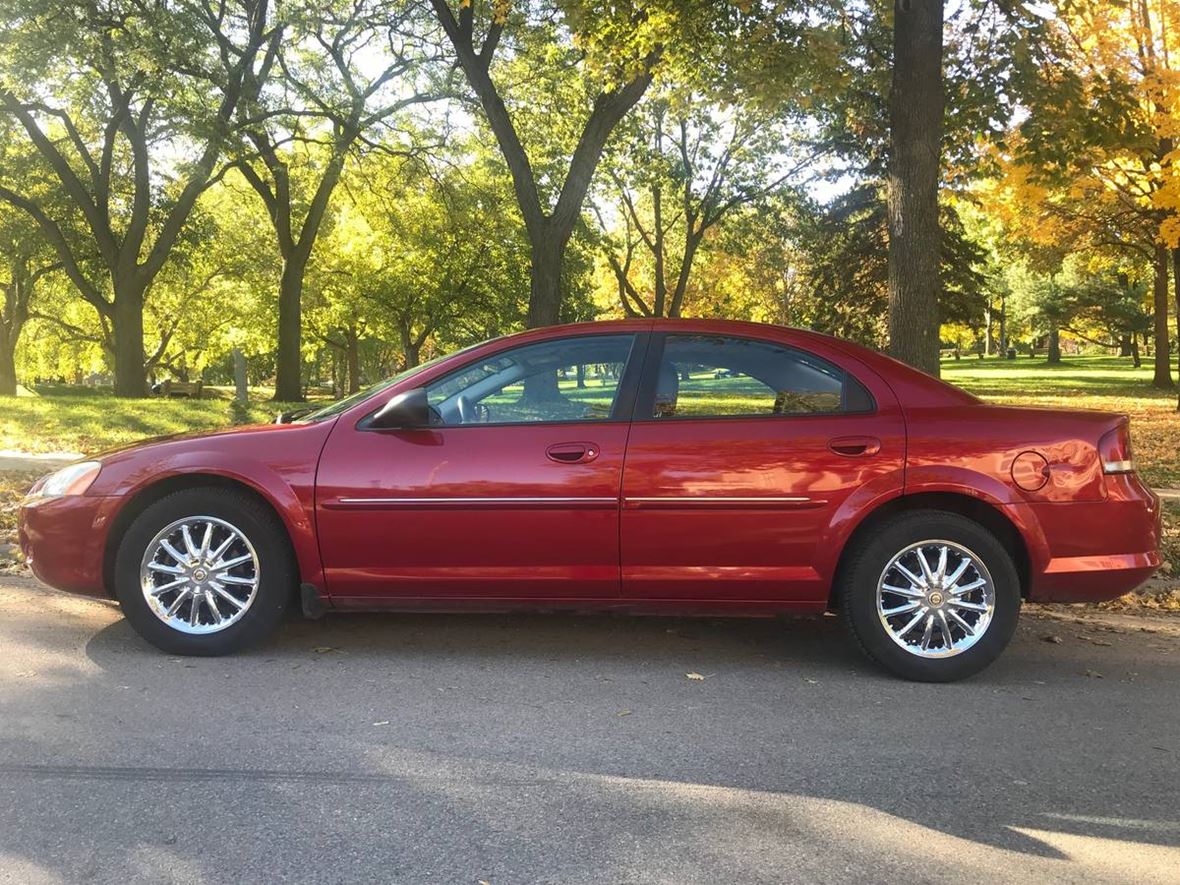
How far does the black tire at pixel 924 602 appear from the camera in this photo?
420 centimetres

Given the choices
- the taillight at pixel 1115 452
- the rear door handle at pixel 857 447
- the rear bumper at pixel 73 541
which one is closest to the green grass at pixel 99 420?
the rear bumper at pixel 73 541

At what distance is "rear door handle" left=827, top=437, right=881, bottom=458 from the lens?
13.9 feet

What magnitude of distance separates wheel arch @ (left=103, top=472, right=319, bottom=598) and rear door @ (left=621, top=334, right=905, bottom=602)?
63.2 inches

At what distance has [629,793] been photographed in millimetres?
3152

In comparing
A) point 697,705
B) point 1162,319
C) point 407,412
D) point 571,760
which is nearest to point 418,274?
point 1162,319

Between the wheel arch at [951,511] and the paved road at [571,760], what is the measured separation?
0.51 metres

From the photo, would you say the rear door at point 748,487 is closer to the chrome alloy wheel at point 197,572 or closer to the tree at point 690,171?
the chrome alloy wheel at point 197,572

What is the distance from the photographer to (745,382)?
4.46 metres

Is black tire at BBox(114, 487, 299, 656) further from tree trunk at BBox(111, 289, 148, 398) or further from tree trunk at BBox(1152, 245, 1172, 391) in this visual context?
A: tree trunk at BBox(1152, 245, 1172, 391)

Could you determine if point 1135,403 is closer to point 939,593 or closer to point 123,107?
point 939,593

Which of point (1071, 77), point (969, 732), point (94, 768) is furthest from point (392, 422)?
point (1071, 77)

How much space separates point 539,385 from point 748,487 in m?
1.12

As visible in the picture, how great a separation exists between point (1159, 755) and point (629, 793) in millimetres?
2081

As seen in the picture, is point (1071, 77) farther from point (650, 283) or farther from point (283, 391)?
point (650, 283)
